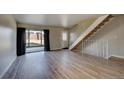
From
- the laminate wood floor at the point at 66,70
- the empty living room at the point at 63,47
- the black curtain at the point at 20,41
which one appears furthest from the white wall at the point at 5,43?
the black curtain at the point at 20,41

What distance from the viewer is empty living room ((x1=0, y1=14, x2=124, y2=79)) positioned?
366 cm

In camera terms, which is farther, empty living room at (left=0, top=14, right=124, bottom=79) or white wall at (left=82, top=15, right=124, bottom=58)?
white wall at (left=82, top=15, right=124, bottom=58)

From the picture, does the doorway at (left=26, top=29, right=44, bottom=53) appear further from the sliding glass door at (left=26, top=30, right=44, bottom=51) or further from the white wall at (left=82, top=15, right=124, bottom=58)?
the white wall at (left=82, top=15, right=124, bottom=58)

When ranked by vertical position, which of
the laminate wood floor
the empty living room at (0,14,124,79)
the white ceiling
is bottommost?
the laminate wood floor

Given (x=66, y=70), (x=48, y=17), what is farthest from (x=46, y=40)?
(x=66, y=70)

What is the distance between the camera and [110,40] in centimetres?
613

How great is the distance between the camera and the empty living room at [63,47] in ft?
12.0

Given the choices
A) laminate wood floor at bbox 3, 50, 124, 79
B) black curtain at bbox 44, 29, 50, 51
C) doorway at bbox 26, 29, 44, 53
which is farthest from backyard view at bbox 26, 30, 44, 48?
laminate wood floor at bbox 3, 50, 124, 79

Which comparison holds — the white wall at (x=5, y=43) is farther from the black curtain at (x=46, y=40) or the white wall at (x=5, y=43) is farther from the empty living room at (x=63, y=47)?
the black curtain at (x=46, y=40)

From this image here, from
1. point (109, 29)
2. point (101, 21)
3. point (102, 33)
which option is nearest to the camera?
point (101, 21)
